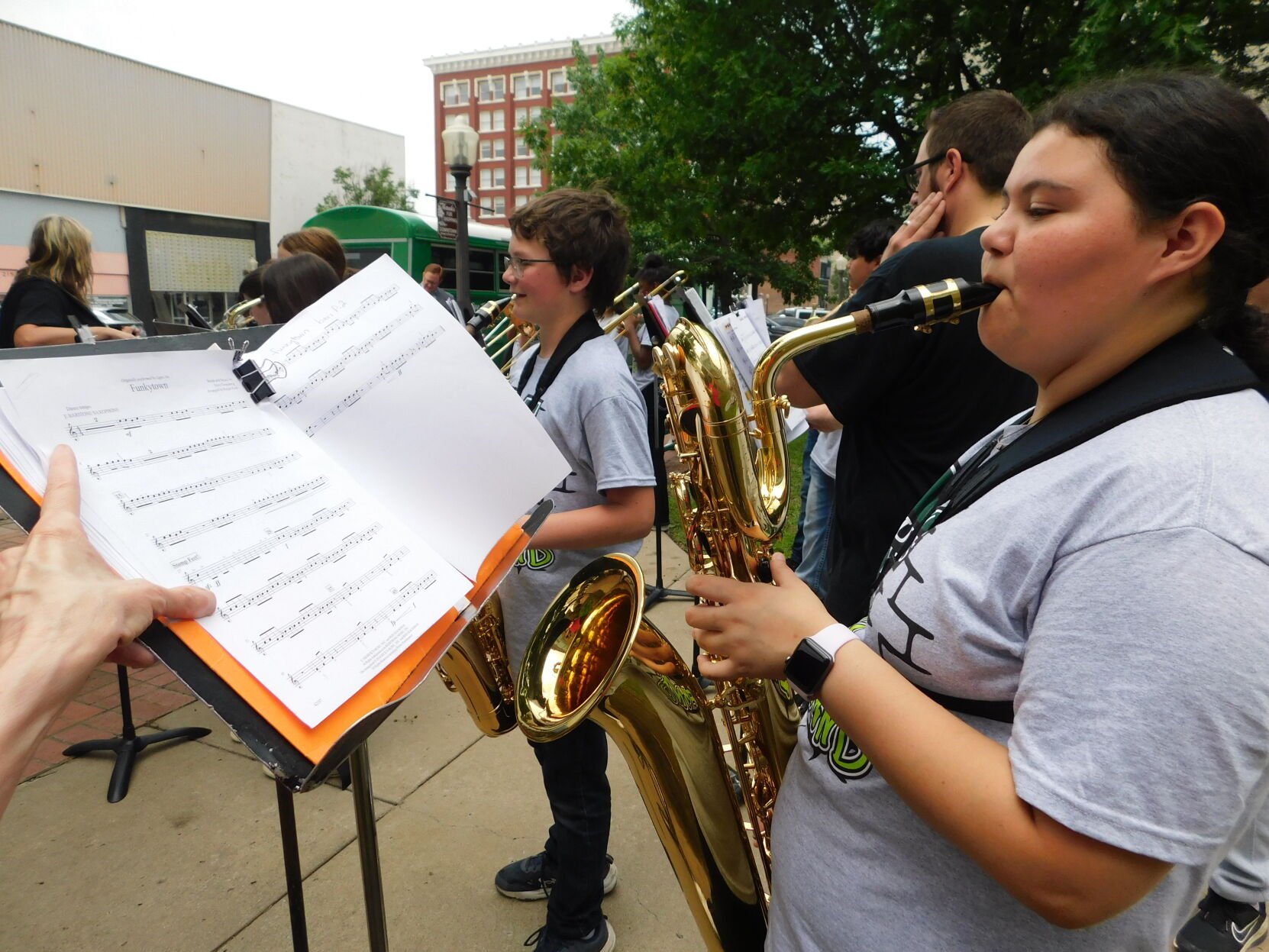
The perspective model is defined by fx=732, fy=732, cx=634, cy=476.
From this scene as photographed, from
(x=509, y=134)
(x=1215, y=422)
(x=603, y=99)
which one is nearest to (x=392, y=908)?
(x=1215, y=422)

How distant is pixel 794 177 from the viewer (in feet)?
32.5

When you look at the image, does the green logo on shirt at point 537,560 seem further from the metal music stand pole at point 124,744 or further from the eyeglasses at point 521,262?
the metal music stand pole at point 124,744

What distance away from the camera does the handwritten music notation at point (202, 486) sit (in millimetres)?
961

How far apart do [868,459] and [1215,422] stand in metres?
1.32

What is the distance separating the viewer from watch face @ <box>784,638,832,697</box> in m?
1.05

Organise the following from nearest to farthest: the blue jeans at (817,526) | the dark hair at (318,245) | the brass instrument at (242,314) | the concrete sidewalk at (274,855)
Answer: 1. the concrete sidewalk at (274,855)
2. the blue jeans at (817,526)
3. the dark hair at (318,245)
4. the brass instrument at (242,314)

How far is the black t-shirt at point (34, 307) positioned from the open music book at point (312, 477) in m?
3.99

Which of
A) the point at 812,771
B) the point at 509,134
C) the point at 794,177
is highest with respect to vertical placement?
the point at 509,134

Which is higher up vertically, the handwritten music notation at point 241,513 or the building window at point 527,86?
the building window at point 527,86

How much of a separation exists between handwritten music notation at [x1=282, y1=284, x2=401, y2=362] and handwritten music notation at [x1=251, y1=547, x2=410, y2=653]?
39 cm

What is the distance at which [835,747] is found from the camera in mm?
1196

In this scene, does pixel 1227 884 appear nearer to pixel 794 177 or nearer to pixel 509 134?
pixel 794 177

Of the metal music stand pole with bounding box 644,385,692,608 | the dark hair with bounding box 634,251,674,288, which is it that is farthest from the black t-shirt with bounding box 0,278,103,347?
the dark hair with bounding box 634,251,674,288

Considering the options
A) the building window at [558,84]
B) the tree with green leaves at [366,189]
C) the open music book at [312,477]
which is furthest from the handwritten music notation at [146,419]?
the building window at [558,84]
